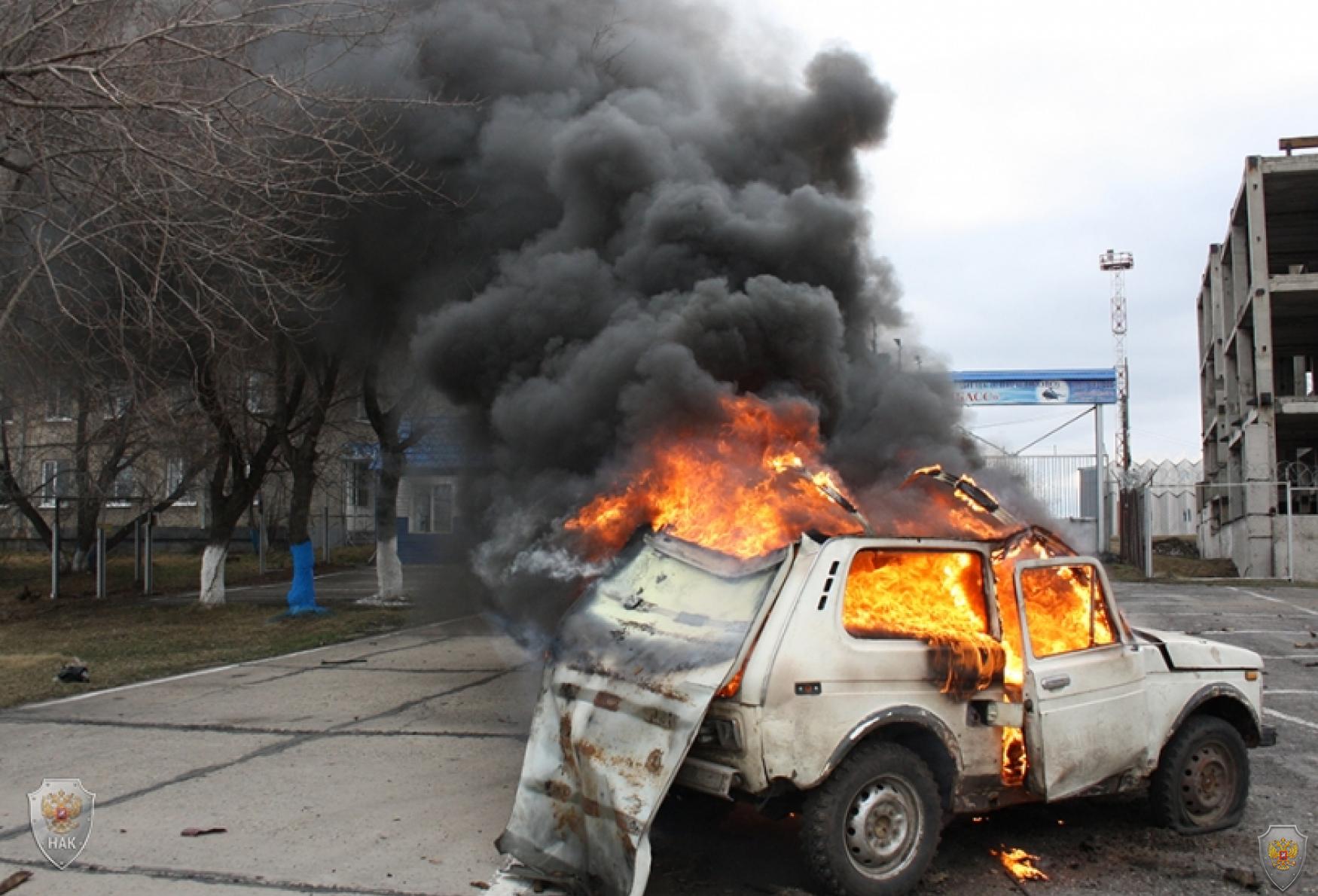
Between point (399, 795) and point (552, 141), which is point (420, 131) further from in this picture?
point (399, 795)

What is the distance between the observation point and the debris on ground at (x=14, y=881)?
15.6 ft

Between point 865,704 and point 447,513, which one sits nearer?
point 865,704

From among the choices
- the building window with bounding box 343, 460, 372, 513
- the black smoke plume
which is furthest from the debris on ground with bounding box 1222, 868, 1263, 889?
the building window with bounding box 343, 460, 372, 513

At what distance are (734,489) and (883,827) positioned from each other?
2114mm

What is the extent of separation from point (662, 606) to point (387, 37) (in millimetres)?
7865

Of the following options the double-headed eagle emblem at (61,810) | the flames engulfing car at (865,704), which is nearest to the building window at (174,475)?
the double-headed eagle emblem at (61,810)

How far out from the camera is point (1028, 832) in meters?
5.46

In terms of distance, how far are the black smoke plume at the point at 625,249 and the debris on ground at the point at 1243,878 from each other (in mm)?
2738

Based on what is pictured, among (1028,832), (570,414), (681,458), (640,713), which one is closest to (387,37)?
(570,414)

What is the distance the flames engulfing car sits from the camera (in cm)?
433

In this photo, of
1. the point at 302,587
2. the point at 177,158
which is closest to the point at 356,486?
the point at 302,587

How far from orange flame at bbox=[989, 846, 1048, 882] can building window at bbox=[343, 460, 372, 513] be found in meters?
18.6

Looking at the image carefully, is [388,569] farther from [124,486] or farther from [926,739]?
[926,739]

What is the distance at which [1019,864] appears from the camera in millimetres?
4996
